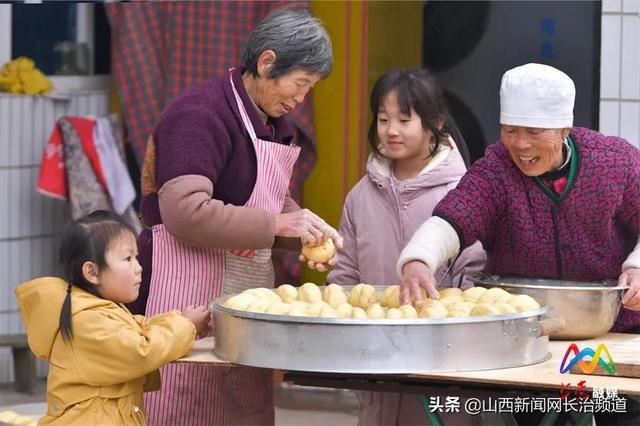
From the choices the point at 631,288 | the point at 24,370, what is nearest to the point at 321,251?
the point at 631,288

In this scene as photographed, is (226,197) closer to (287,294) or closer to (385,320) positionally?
(287,294)

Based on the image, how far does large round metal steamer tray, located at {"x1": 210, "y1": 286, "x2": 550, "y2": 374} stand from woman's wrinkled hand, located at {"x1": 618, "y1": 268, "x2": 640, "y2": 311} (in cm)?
38

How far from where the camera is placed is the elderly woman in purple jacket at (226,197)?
3.75 m

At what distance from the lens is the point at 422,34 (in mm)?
6414

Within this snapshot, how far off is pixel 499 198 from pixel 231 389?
932 millimetres

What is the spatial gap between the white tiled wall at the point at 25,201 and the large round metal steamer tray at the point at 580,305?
3.29m

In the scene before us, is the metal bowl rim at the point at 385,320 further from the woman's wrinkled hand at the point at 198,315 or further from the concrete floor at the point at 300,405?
the concrete floor at the point at 300,405

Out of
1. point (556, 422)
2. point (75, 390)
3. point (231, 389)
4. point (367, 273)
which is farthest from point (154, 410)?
point (556, 422)

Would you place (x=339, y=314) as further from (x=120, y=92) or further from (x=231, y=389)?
(x=120, y=92)

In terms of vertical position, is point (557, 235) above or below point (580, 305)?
above

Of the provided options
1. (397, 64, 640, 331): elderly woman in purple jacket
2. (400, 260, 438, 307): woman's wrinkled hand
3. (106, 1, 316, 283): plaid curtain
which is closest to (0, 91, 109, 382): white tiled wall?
(106, 1, 316, 283): plaid curtain

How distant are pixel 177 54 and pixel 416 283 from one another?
9.47 ft

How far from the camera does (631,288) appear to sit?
3.65m

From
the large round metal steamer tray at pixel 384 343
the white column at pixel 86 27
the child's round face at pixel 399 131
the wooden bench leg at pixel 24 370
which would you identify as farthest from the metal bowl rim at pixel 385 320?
the white column at pixel 86 27
